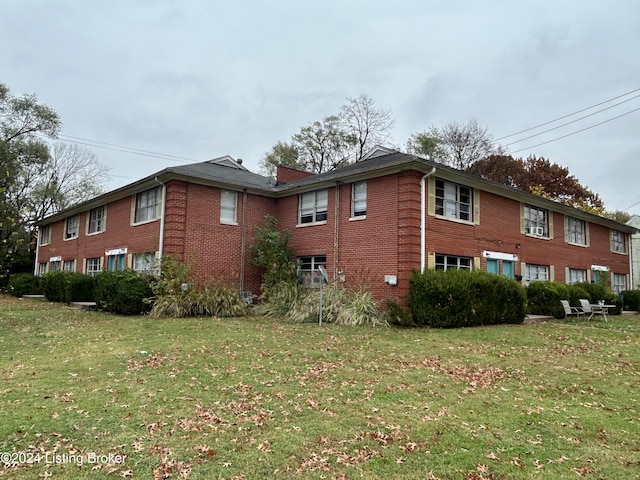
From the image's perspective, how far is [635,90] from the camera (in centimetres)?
1568

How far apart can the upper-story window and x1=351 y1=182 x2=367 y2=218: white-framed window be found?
17.3m

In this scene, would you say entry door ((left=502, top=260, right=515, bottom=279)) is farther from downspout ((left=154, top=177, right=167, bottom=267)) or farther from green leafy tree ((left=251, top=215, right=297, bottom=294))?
downspout ((left=154, top=177, right=167, bottom=267))

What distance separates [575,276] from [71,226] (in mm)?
28165

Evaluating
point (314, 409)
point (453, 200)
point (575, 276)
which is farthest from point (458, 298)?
point (575, 276)

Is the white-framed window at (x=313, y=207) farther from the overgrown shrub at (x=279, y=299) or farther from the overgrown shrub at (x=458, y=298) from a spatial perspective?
the overgrown shrub at (x=458, y=298)

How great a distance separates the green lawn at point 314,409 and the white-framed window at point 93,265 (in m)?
12.8

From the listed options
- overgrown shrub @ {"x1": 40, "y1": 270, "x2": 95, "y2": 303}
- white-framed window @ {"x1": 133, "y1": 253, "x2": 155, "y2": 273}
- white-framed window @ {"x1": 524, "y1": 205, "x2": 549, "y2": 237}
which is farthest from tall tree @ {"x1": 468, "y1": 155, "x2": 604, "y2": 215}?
overgrown shrub @ {"x1": 40, "y1": 270, "x2": 95, "y2": 303}

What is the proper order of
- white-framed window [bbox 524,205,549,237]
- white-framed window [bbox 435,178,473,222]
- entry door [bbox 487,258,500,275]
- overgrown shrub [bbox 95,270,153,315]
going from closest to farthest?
overgrown shrub [bbox 95,270,153,315], white-framed window [bbox 435,178,473,222], entry door [bbox 487,258,500,275], white-framed window [bbox 524,205,549,237]

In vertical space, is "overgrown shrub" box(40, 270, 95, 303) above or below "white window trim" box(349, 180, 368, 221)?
below

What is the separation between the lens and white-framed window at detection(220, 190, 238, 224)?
16938 millimetres

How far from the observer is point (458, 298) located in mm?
12523

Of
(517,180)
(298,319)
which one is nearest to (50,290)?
(298,319)

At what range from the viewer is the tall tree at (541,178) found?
36.4 m

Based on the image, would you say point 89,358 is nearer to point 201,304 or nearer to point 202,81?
point 201,304
